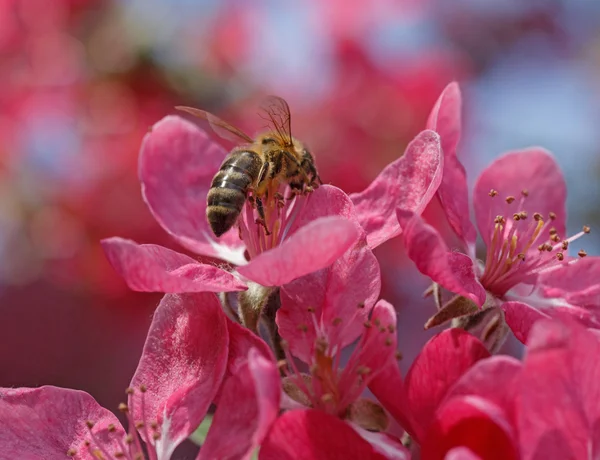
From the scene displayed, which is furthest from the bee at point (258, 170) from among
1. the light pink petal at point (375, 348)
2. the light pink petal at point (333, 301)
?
the light pink petal at point (375, 348)

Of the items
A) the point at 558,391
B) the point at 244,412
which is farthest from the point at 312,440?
the point at 558,391

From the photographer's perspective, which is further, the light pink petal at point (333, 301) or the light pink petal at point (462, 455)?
the light pink petal at point (333, 301)

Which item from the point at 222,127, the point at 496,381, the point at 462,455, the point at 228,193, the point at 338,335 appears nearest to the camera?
the point at 462,455

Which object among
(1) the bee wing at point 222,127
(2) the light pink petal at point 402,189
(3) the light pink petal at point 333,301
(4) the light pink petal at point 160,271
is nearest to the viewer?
(4) the light pink petal at point 160,271

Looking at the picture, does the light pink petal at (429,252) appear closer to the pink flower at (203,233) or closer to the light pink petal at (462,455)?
the pink flower at (203,233)

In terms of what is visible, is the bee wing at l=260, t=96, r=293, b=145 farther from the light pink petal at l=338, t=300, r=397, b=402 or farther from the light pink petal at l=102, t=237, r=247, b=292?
the light pink petal at l=338, t=300, r=397, b=402

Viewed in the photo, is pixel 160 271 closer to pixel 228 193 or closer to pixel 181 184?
pixel 228 193
